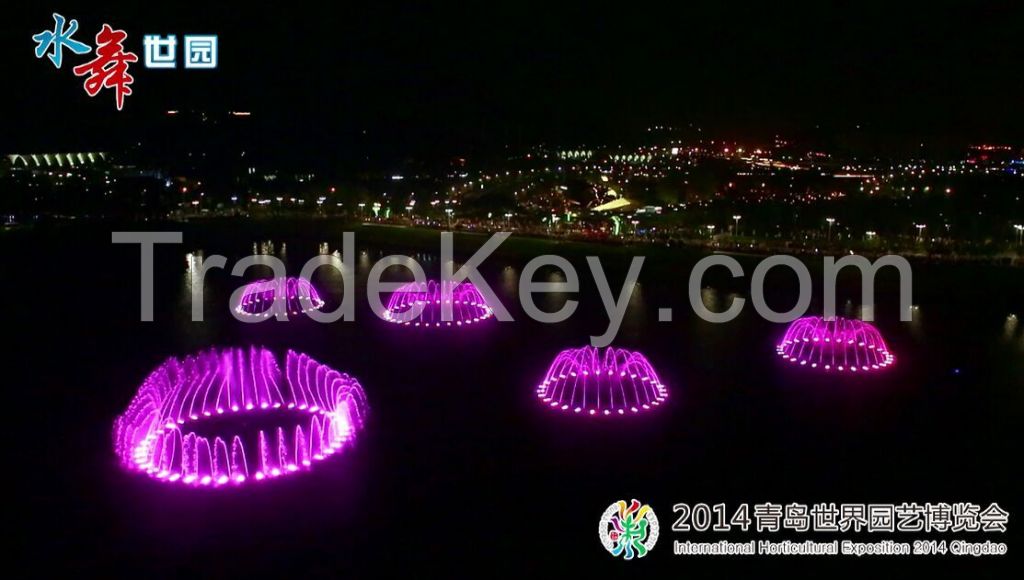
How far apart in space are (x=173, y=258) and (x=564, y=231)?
14.3m

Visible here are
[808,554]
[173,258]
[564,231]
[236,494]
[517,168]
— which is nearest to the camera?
[808,554]

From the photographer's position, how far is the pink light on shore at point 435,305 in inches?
581

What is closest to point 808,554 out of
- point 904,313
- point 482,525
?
point 482,525

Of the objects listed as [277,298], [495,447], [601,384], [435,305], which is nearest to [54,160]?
[277,298]

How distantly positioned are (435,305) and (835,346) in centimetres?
832

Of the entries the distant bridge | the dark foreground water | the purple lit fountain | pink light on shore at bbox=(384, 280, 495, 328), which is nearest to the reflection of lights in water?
the dark foreground water

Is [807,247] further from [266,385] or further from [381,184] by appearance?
[381,184]

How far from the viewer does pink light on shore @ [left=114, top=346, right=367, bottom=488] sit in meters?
8.21

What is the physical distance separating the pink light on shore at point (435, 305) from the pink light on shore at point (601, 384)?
3.72 m

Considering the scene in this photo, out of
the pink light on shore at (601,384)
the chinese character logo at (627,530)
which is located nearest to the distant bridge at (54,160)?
the pink light on shore at (601,384)

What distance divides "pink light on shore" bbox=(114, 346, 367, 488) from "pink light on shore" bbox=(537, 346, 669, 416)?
115 inches

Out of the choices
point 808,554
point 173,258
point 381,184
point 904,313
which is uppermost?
point 381,184

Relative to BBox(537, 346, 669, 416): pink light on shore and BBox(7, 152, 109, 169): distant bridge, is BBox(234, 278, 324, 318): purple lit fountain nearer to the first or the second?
BBox(537, 346, 669, 416): pink light on shore

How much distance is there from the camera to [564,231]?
28.0m
